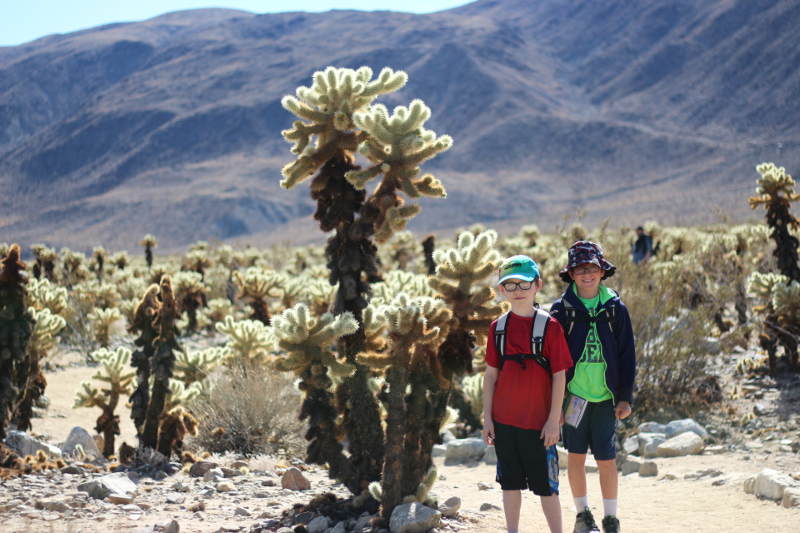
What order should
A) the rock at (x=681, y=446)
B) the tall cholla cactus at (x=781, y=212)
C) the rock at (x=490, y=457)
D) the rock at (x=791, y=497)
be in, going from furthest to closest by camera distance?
1. the tall cholla cactus at (x=781, y=212)
2. the rock at (x=490, y=457)
3. the rock at (x=681, y=446)
4. the rock at (x=791, y=497)

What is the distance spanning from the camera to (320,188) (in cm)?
593

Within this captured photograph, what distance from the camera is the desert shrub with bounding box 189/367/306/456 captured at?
328 inches

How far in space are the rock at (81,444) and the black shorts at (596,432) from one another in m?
5.22

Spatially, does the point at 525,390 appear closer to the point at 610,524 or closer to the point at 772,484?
the point at 610,524

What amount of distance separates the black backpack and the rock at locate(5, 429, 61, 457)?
16.2 feet

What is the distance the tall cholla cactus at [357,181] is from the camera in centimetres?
566

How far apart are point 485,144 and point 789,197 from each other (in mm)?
82228

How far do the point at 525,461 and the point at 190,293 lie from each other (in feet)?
46.9

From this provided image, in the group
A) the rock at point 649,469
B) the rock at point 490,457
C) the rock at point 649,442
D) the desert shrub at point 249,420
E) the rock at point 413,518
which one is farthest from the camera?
the desert shrub at point 249,420

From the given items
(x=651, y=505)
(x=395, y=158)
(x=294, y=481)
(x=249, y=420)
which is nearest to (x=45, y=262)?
(x=249, y=420)

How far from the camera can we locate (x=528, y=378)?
14.8ft

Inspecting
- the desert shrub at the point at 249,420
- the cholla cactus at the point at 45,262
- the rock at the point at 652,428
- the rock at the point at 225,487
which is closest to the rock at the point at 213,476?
the rock at the point at 225,487

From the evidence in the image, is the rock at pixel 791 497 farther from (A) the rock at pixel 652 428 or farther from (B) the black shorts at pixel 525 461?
(A) the rock at pixel 652 428

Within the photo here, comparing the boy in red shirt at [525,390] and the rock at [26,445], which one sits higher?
the boy in red shirt at [525,390]
